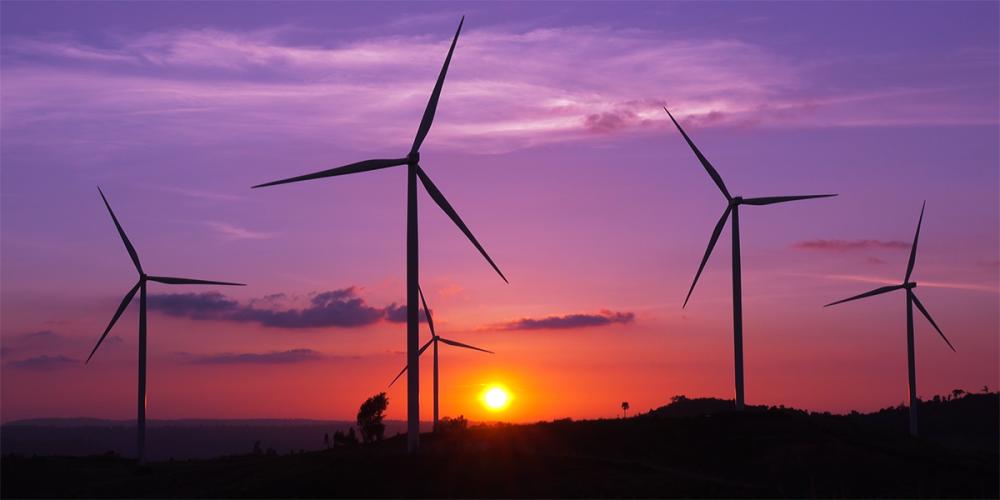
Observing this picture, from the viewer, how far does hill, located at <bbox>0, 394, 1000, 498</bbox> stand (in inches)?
2795

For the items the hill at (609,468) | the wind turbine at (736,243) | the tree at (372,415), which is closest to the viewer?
the hill at (609,468)

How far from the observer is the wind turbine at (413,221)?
248 feet

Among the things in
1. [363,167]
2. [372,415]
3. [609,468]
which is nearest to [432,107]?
[363,167]

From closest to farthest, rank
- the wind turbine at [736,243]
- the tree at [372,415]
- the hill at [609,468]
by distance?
1. the hill at [609,468]
2. the wind turbine at [736,243]
3. the tree at [372,415]

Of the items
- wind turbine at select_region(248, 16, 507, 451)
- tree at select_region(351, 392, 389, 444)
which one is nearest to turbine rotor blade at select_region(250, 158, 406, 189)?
wind turbine at select_region(248, 16, 507, 451)

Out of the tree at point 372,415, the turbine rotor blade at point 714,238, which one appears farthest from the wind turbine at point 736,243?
the tree at point 372,415

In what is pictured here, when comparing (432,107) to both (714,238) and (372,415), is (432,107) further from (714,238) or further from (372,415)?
(372,415)

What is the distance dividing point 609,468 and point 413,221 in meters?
20.6

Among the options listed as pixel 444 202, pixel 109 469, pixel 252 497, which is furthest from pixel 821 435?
pixel 109 469

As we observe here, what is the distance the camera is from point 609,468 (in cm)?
7512

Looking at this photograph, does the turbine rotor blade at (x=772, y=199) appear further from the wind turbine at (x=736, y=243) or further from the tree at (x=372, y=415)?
the tree at (x=372, y=415)

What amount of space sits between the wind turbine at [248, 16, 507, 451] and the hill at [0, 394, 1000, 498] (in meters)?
3.73

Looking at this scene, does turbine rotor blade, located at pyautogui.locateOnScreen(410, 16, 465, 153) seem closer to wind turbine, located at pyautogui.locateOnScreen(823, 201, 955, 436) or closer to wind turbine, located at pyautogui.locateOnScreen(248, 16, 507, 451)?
wind turbine, located at pyautogui.locateOnScreen(248, 16, 507, 451)

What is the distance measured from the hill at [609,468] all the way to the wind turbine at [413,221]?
3.73m
